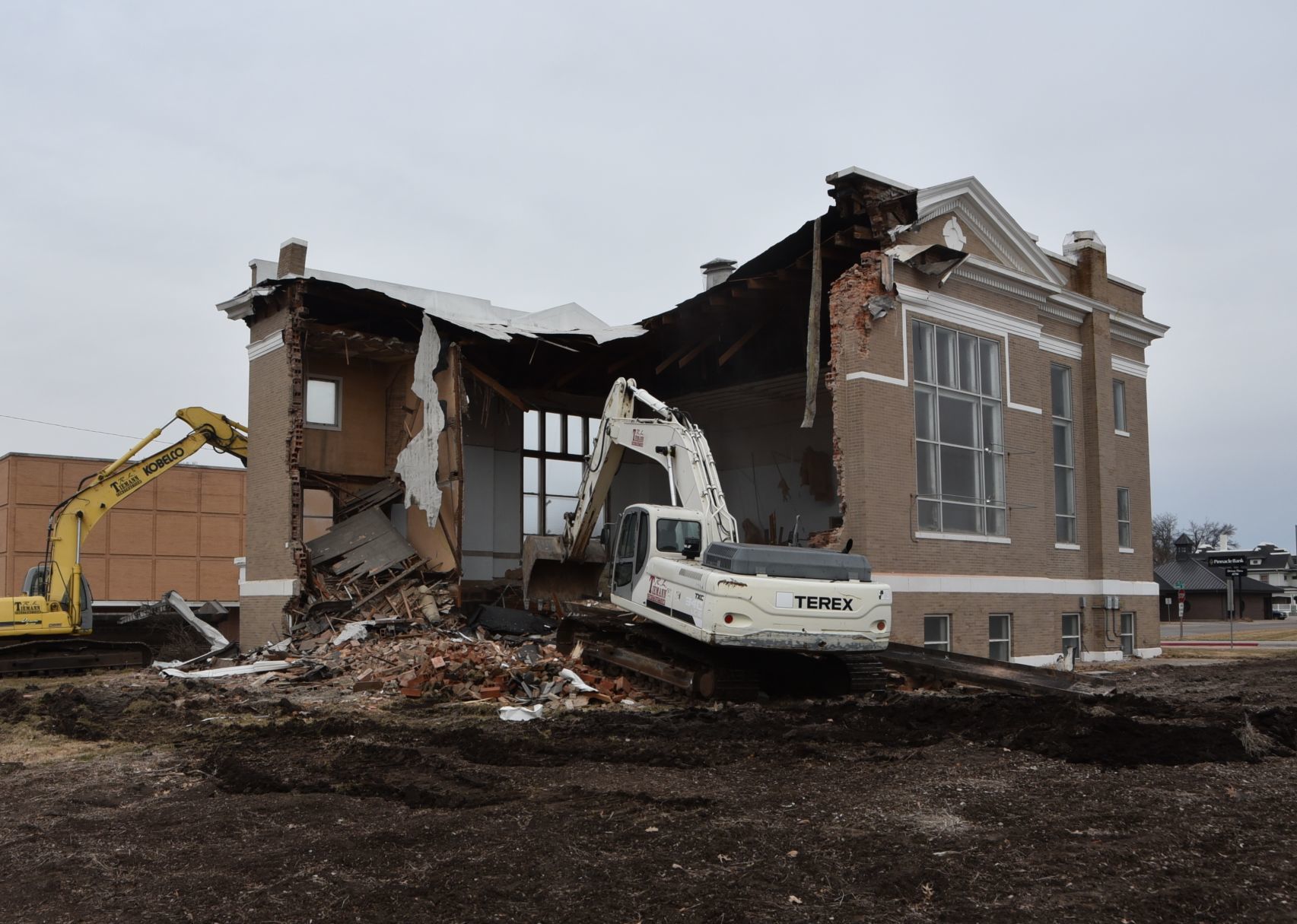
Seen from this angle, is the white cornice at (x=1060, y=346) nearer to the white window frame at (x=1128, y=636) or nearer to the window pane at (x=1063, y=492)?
the window pane at (x=1063, y=492)

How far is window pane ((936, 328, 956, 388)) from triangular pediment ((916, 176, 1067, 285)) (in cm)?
167

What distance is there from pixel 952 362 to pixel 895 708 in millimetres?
9696

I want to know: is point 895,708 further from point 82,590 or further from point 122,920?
point 82,590

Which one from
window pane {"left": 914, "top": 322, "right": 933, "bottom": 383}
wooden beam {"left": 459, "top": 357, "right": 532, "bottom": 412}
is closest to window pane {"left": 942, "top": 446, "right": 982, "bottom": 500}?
window pane {"left": 914, "top": 322, "right": 933, "bottom": 383}

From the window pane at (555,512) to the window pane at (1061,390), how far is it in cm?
1034

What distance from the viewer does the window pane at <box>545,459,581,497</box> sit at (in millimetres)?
26078

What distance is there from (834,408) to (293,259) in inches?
415

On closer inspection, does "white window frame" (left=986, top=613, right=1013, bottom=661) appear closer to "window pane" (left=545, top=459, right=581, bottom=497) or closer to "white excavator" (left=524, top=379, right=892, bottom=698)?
"white excavator" (left=524, top=379, right=892, bottom=698)

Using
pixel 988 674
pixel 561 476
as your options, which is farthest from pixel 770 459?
pixel 988 674

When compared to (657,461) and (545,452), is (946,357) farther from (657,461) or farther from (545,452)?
(545,452)

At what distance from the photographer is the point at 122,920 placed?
5.31m

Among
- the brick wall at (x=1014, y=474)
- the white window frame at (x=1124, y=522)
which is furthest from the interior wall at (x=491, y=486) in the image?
the white window frame at (x=1124, y=522)

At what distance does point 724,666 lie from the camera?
43.8 ft

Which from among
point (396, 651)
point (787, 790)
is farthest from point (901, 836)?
point (396, 651)
